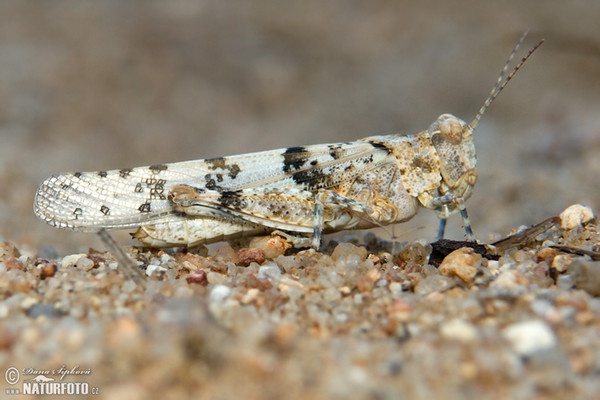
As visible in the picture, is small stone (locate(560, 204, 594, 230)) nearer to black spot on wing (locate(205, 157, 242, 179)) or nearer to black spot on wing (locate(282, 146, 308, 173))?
black spot on wing (locate(282, 146, 308, 173))

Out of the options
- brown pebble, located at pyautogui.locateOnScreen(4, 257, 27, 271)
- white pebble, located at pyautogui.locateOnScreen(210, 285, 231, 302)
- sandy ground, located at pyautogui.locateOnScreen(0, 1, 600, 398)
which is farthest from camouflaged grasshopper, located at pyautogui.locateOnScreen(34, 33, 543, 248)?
white pebble, located at pyautogui.locateOnScreen(210, 285, 231, 302)

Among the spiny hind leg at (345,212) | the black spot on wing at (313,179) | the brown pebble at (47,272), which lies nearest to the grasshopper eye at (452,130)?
the spiny hind leg at (345,212)

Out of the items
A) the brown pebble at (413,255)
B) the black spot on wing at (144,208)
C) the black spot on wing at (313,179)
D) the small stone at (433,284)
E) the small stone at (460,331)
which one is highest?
the black spot on wing at (313,179)

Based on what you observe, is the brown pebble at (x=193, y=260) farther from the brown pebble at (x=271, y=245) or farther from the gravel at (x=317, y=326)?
the brown pebble at (x=271, y=245)

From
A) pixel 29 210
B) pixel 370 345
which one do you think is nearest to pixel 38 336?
pixel 370 345

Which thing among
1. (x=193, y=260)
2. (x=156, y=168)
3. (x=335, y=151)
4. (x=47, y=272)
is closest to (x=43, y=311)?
(x=47, y=272)

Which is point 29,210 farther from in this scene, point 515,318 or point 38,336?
point 515,318

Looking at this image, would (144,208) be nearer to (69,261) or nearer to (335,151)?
(69,261)
